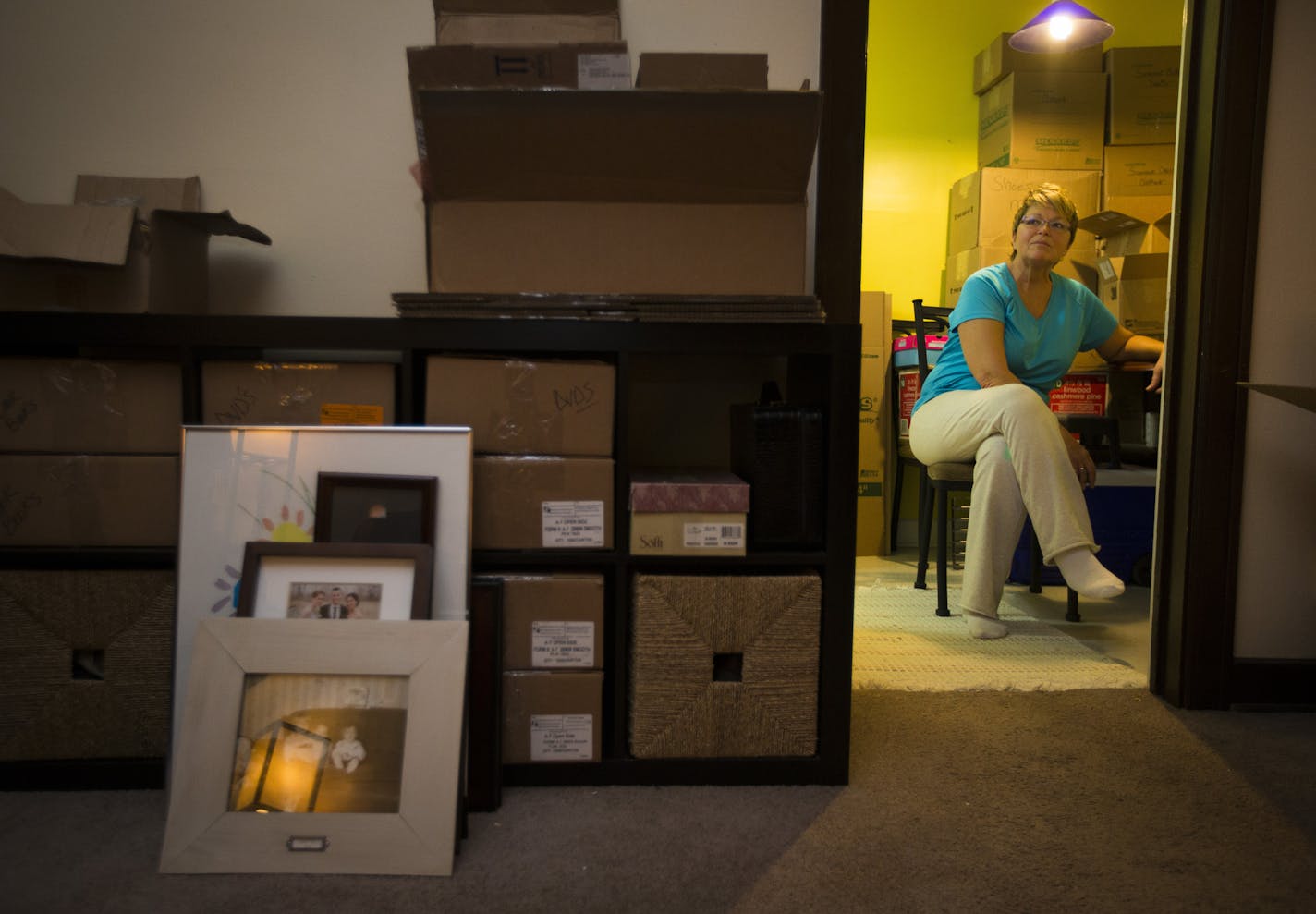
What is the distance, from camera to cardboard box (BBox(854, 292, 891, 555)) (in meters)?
3.52

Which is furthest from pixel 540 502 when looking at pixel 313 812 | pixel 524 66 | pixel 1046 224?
pixel 1046 224

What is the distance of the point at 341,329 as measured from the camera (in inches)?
54.0

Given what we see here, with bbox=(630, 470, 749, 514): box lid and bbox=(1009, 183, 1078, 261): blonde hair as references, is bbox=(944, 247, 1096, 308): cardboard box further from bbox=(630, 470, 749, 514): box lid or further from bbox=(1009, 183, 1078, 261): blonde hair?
bbox=(630, 470, 749, 514): box lid

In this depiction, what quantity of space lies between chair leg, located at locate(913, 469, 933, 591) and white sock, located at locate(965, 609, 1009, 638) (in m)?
0.51

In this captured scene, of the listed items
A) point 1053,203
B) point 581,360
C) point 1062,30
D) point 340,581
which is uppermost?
point 1062,30

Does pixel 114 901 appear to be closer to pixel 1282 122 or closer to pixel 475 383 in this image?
pixel 475 383

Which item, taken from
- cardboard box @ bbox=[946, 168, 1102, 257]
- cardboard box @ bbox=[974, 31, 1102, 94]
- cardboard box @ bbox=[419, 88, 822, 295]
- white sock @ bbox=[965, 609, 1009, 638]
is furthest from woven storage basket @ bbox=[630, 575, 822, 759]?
cardboard box @ bbox=[974, 31, 1102, 94]

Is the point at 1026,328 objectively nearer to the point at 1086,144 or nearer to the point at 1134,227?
the point at 1134,227

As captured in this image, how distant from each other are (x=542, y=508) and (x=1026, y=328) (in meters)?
1.66

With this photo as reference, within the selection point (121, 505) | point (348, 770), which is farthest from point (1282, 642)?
point (121, 505)

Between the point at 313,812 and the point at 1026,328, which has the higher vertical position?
the point at 1026,328

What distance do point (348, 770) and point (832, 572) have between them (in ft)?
2.67

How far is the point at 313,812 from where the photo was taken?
1.18 meters

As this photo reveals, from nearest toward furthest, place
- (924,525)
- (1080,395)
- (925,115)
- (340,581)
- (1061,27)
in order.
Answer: (340,581)
(924,525)
(1061,27)
(1080,395)
(925,115)
